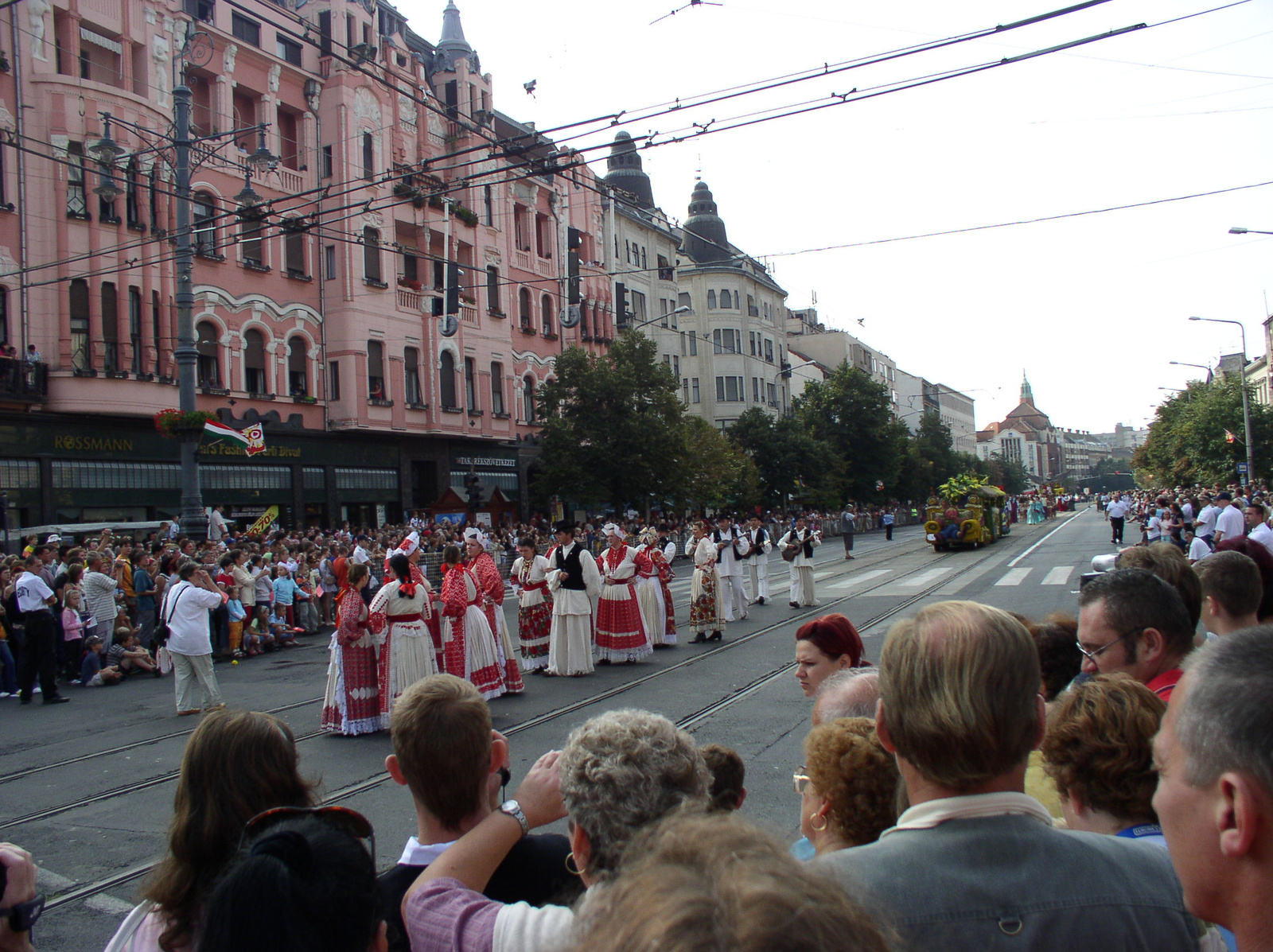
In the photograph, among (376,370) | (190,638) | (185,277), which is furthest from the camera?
(376,370)

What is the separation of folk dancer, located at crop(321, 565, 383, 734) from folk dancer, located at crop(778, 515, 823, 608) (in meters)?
10.2

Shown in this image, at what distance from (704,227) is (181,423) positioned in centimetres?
5260

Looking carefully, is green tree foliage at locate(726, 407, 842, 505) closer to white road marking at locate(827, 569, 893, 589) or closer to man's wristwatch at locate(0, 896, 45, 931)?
white road marking at locate(827, 569, 893, 589)

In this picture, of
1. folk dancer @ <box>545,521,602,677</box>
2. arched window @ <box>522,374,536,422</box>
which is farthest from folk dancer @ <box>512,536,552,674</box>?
arched window @ <box>522,374,536,422</box>

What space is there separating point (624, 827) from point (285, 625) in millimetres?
16549

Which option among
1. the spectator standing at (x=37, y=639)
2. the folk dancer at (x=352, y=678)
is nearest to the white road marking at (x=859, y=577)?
the folk dancer at (x=352, y=678)

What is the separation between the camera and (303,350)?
29.6 meters

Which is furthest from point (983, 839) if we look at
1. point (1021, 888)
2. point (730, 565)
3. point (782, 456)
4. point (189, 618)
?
point (782, 456)

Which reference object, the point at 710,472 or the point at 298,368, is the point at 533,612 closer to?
the point at 298,368

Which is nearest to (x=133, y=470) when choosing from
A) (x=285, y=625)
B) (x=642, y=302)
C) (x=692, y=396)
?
(x=285, y=625)

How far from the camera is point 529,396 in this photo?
1560 inches

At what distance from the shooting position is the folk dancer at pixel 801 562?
17984mm

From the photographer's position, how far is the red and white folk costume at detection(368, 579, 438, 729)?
9250 mm

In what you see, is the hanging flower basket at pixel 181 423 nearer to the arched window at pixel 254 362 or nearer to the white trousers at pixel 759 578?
the white trousers at pixel 759 578
